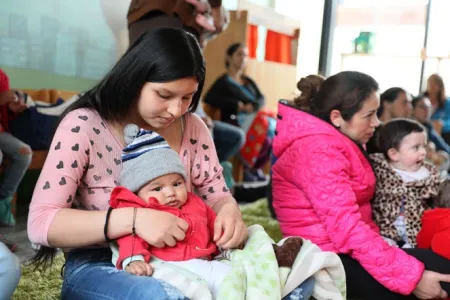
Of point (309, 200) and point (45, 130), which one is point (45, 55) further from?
point (309, 200)

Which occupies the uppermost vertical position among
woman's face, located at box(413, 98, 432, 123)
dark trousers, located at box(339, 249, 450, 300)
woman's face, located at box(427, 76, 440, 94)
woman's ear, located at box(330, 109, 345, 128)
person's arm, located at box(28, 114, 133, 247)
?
woman's face, located at box(427, 76, 440, 94)

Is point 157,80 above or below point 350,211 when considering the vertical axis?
above

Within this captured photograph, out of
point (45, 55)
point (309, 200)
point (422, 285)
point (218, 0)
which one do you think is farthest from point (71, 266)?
point (45, 55)

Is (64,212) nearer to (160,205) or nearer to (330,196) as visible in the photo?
(160,205)

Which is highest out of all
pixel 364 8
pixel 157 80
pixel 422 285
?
pixel 364 8

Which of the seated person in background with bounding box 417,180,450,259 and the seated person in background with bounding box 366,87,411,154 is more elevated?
the seated person in background with bounding box 366,87,411,154

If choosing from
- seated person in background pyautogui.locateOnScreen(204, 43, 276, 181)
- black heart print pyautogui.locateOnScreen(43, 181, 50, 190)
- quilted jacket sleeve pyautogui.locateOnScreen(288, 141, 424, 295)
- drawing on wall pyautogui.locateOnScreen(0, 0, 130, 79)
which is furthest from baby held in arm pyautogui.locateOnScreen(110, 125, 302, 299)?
seated person in background pyautogui.locateOnScreen(204, 43, 276, 181)

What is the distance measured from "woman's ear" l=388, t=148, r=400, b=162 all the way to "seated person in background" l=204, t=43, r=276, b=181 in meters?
2.07

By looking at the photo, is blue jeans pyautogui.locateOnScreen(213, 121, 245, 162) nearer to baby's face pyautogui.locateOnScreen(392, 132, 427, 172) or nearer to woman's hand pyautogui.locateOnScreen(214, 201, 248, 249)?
baby's face pyautogui.locateOnScreen(392, 132, 427, 172)

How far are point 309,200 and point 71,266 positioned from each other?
0.73 m

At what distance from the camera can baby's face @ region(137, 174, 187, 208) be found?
1.08 m

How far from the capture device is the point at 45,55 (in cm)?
325

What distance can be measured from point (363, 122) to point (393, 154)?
29 centimetres

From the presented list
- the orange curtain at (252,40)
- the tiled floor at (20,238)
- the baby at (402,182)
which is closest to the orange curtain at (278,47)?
the orange curtain at (252,40)
